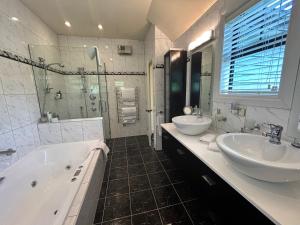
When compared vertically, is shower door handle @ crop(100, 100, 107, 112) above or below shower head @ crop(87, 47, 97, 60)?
below

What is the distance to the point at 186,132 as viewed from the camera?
1401mm

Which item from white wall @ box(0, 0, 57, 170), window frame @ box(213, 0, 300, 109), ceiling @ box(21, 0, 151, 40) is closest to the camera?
window frame @ box(213, 0, 300, 109)

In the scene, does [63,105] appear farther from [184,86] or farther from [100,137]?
[184,86]

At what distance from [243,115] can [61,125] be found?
2.60m

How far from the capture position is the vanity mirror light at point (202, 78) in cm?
165

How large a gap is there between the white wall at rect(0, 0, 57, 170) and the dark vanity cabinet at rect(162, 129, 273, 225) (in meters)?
1.94

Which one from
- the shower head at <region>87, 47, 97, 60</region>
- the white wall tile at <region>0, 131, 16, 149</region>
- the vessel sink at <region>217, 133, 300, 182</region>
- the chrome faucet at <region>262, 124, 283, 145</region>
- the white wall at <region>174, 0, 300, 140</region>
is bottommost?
the white wall tile at <region>0, 131, 16, 149</region>

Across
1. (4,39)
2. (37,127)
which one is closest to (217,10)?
(4,39)

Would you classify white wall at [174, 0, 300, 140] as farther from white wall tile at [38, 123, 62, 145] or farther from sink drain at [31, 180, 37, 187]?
white wall tile at [38, 123, 62, 145]

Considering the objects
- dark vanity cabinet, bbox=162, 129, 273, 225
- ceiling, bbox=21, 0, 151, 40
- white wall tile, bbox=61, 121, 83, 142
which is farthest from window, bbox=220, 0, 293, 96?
white wall tile, bbox=61, 121, 83, 142

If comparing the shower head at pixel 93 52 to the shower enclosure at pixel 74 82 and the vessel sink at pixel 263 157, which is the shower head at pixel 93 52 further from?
the vessel sink at pixel 263 157

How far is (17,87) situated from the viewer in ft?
5.60

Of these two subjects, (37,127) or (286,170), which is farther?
(37,127)

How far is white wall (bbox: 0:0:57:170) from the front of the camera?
58.5 inches
